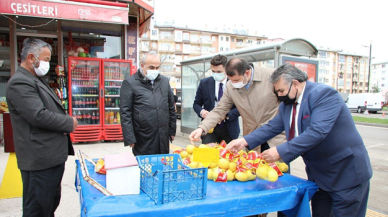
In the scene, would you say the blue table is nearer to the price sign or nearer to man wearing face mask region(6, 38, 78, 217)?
the price sign

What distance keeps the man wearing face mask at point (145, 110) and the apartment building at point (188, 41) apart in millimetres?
58794

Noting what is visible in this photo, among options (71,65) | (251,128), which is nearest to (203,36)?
(71,65)

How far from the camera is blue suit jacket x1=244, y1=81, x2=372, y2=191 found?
6.19 feet

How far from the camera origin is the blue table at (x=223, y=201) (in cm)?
154

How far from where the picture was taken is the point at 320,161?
6.57ft

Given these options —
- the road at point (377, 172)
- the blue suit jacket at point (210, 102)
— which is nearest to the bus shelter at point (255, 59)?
the road at point (377, 172)

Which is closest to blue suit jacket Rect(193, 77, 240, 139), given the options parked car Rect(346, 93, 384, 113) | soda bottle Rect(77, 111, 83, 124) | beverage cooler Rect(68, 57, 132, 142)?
beverage cooler Rect(68, 57, 132, 142)

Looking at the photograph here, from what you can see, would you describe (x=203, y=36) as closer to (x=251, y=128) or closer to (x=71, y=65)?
(x=71, y=65)

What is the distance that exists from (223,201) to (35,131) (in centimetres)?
159

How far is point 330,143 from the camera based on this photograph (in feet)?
6.40

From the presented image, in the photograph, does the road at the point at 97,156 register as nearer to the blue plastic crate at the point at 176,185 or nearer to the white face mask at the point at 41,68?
the white face mask at the point at 41,68

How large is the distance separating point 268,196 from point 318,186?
522 mm

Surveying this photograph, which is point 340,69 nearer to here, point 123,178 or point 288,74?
point 288,74

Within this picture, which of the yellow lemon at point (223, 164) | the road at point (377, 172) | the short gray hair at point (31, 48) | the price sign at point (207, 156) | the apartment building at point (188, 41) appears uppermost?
the apartment building at point (188, 41)
